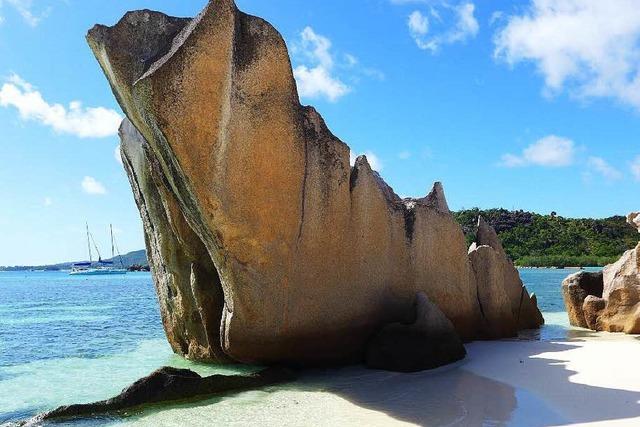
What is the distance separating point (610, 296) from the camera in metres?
11.7

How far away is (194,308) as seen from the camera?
29.9 feet

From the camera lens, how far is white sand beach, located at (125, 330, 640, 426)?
17.2 feet

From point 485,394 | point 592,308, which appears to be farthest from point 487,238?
point 485,394

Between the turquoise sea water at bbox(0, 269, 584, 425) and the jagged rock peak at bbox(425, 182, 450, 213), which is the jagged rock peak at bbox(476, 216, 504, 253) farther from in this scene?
the jagged rock peak at bbox(425, 182, 450, 213)

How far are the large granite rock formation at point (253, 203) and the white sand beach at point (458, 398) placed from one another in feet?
2.88

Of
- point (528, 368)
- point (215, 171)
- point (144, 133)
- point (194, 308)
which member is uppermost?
point (144, 133)

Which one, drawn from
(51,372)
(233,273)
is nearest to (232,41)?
(233,273)

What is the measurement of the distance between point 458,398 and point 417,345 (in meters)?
1.65

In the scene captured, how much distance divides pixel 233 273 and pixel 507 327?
6.12 m

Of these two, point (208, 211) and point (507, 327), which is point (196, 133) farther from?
point (507, 327)

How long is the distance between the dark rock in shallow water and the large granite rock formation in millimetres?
480

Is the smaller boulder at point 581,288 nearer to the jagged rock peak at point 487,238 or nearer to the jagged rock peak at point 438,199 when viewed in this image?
the jagged rock peak at point 487,238

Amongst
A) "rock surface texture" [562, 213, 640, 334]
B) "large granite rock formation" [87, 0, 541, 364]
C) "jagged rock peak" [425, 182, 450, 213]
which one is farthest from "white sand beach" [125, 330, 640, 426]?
"rock surface texture" [562, 213, 640, 334]

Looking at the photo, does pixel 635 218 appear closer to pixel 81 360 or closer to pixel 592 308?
pixel 592 308
